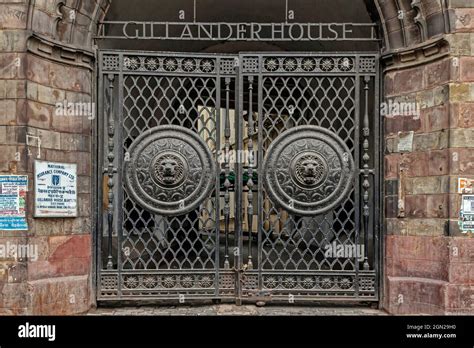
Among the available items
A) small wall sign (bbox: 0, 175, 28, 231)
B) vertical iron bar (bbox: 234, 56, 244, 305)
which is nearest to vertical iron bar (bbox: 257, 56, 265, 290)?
vertical iron bar (bbox: 234, 56, 244, 305)

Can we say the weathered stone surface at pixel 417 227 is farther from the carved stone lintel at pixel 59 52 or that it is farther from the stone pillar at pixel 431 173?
the carved stone lintel at pixel 59 52

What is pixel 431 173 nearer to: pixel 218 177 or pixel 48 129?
pixel 218 177

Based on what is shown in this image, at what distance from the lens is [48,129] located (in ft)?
16.9

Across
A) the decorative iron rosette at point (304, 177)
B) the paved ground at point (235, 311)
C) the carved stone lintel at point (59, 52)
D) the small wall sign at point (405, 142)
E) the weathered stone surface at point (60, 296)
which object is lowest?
the paved ground at point (235, 311)

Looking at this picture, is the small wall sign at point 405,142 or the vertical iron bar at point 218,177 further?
the vertical iron bar at point 218,177

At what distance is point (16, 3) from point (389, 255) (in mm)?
5156

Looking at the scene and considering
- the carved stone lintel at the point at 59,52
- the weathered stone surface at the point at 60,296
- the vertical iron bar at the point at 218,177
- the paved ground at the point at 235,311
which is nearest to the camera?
the weathered stone surface at the point at 60,296

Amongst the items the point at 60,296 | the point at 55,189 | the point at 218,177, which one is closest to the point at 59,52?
the point at 55,189

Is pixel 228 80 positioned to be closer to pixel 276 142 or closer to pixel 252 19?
pixel 276 142

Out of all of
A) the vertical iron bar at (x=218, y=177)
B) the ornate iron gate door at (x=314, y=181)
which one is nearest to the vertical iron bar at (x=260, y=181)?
the ornate iron gate door at (x=314, y=181)

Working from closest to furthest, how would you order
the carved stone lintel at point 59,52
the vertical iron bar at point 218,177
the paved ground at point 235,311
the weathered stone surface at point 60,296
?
the weathered stone surface at point 60,296, the carved stone lintel at point 59,52, the paved ground at point 235,311, the vertical iron bar at point 218,177

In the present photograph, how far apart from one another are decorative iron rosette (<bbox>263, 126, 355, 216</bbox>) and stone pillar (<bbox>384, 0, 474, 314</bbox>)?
546 mm

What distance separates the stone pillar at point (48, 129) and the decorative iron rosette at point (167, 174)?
0.57 metres

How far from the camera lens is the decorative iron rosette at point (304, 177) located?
5.63 meters
